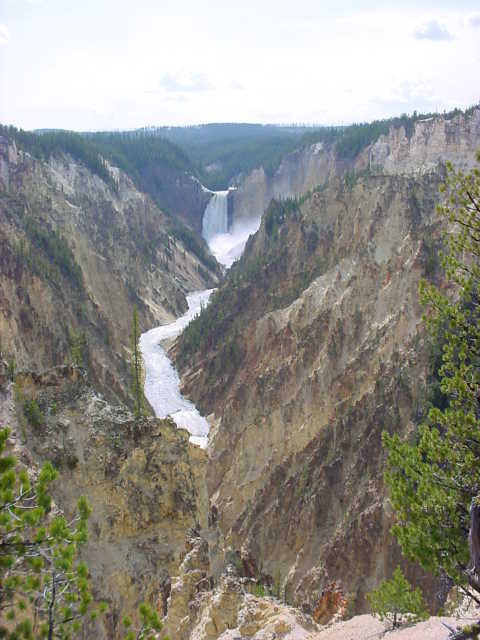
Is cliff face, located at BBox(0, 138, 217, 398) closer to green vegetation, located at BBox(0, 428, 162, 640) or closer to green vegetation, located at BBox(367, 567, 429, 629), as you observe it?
green vegetation, located at BBox(367, 567, 429, 629)

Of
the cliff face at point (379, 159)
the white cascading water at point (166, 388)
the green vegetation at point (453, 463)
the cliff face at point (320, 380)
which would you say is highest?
the cliff face at point (379, 159)

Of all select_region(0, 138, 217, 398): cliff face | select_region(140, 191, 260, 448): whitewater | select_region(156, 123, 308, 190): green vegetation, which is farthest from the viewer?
select_region(156, 123, 308, 190): green vegetation

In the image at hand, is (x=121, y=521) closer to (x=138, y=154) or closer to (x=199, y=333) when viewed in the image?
(x=199, y=333)

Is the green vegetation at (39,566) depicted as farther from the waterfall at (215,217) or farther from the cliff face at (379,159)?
the waterfall at (215,217)

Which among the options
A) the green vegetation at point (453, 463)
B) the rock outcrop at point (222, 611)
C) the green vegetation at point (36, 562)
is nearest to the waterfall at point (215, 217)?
the rock outcrop at point (222, 611)

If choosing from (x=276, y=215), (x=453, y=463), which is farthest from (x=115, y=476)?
(x=276, y=215)

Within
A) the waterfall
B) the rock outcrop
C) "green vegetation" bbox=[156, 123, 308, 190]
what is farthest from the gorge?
"green vegetation" bbox=[156, 123, 308, 190]
